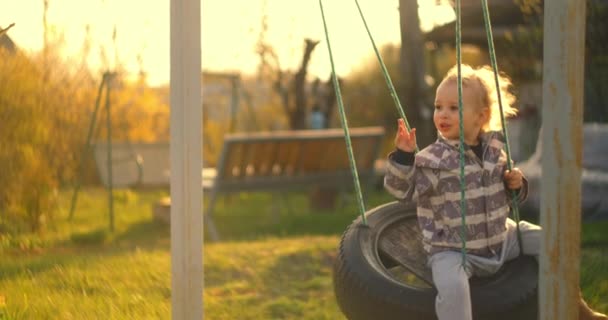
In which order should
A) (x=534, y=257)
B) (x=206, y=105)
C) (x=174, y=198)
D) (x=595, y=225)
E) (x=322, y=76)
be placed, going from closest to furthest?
Answer: (x=174, y=198)
(x=534, y=257)
(x=595, y=225)
(x=322, y=76)
(x=206, y=105)

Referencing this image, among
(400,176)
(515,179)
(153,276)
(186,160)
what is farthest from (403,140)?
(153,276)

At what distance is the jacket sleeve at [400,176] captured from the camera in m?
2.89

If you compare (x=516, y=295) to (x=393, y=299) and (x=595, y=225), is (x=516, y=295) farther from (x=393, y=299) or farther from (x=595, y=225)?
(x=595, y=225)

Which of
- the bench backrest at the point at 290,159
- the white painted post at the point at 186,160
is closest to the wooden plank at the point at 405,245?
the white painted post at the point at 186,160

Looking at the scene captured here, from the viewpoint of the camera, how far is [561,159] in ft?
7.93

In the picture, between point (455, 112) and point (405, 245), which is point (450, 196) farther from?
point (405, 245)

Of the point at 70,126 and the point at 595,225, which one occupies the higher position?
the point at 70,126

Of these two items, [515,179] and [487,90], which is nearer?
[515,179]

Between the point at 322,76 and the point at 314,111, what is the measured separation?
34.2 inches

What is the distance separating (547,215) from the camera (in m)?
2.43

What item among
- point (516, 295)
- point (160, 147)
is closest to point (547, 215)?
point (516, 295)

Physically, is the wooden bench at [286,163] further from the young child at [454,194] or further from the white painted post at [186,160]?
the white painted post at [186,160]

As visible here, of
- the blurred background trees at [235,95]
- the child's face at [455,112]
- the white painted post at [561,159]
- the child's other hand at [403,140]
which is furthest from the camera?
the blurred background trees at [235,95]

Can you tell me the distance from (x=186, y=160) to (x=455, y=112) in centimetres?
94
